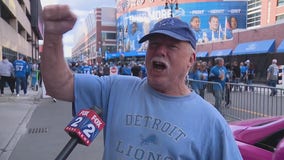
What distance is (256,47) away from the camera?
34688 millimetres

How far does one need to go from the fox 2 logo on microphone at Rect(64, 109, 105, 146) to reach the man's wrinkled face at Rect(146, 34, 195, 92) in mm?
330

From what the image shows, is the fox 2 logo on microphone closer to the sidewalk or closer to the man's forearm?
the man's forearm

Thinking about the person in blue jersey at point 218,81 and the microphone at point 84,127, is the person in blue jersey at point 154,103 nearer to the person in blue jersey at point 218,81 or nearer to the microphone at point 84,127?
the microphone at point 84,127

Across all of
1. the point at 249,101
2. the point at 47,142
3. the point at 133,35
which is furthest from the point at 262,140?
the point at 133,35

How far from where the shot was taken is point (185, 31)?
1.99 m

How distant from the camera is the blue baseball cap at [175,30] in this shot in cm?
196

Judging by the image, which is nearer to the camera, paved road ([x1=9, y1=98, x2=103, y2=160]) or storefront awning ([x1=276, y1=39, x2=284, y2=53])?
paved road ([x1=9, y1=98, x2=103, y2=160])

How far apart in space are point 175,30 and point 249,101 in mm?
8751

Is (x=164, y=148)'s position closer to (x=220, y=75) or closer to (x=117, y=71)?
(x=220, y=75)

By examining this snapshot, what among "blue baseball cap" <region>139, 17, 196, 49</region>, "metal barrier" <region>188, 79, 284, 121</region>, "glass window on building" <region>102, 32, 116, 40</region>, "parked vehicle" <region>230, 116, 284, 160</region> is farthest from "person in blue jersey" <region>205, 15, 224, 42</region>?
"blue baseball cap" <region>139, 17, 196, 49</region>

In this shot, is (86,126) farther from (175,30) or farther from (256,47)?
(256,47)

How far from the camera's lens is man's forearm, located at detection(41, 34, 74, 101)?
76.5 inches

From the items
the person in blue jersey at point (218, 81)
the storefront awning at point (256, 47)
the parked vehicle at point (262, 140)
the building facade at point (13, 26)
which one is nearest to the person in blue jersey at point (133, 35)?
the building facade at point (13, 26)

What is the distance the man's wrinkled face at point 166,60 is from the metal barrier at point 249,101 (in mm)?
6849
